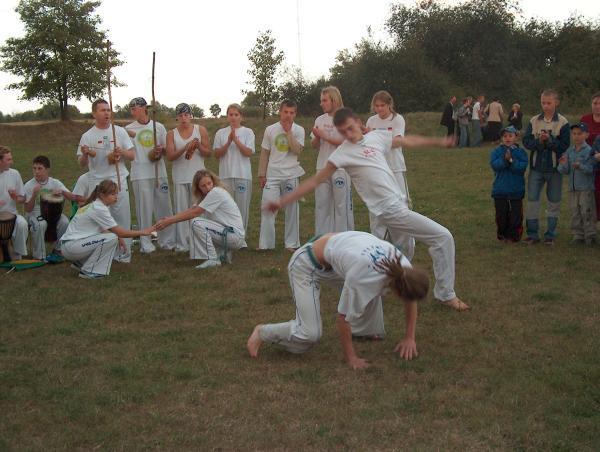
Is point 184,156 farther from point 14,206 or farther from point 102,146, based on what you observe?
point 14,206

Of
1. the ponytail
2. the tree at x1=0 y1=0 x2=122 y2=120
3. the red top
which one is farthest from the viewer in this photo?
the tree at x1=0 y1=0 x2=122 y2=120

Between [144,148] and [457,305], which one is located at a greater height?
[144,148]

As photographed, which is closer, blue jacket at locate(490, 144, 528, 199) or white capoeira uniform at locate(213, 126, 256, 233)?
blue jacket at locate(490, 144, 528, 199)

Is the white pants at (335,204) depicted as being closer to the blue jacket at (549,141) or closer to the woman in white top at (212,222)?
the woman in white top at (212,222)

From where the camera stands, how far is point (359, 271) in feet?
17.6

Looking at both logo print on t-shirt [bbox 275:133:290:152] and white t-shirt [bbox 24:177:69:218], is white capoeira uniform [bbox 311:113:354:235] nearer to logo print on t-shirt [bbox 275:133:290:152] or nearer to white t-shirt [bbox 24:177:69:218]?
logo print on t-shirt [bbox 275:133:290:152]

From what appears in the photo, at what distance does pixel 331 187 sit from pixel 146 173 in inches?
104

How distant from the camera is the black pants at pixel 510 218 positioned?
33.9ft

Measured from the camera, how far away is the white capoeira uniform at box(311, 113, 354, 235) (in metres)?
9.64

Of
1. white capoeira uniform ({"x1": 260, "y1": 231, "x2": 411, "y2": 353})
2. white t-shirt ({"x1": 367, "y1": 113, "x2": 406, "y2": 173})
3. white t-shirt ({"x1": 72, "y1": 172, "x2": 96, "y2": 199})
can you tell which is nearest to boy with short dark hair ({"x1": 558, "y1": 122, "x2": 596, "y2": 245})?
white t-shirt ({"x1": 367, "y1": 113, "x2": 406, "y2": 173})

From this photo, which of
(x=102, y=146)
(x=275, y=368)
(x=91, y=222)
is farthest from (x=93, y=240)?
(x=275, y=368)

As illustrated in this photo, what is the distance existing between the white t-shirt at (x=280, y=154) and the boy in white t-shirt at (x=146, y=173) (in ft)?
4.98

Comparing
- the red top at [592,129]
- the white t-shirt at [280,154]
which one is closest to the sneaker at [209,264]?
the white t-shirt at [280,154]

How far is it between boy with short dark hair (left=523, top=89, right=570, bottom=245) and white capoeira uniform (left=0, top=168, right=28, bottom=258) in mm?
6667
